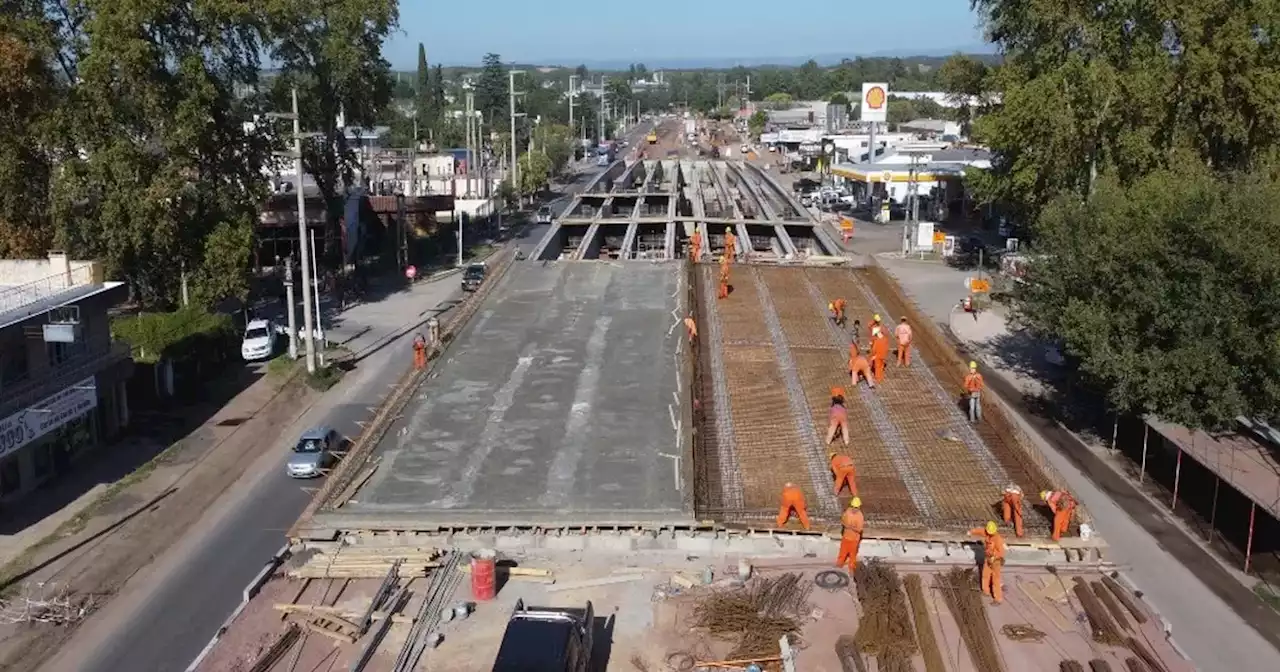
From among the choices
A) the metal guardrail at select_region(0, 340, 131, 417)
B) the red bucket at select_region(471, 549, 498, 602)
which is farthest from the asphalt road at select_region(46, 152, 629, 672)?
the red bucket at select_region(471, 549, 498, 602)

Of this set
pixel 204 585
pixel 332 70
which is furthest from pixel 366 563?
pixel 332 70

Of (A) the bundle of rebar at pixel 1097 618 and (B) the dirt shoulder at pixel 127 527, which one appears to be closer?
(A) the bundle of rebar at pixel 1097 618

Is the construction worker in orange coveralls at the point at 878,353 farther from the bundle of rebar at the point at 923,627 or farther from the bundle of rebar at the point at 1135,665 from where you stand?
the bundle of rebar at the point at 1135,665

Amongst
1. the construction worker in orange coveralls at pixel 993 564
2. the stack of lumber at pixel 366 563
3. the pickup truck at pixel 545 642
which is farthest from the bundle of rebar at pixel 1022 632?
the stack of lumber at pixel 366 563

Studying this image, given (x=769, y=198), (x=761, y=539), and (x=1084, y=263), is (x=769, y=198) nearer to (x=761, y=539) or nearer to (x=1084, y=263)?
(x=1084, y=263)

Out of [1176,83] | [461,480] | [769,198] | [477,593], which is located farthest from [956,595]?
[769,198]

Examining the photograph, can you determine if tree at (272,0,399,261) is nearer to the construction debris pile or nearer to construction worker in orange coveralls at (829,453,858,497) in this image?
construction worker in orange coveralls at (829,453,858,497)
